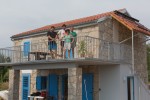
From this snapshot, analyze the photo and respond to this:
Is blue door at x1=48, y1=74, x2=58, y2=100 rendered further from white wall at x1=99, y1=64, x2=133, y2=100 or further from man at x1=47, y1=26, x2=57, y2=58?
white wall at x1=99, y1=64, x2=133, y2=100

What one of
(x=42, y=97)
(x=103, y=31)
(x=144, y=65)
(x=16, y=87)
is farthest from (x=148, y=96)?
(x=16, y=87)

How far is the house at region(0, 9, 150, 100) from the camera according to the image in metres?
14.7

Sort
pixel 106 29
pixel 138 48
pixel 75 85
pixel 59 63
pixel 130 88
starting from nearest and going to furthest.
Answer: pixel 75 85, pixel 59 63, pixel 106 29, pixel 130 88, pixel 138 48

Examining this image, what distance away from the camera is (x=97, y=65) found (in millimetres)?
15602

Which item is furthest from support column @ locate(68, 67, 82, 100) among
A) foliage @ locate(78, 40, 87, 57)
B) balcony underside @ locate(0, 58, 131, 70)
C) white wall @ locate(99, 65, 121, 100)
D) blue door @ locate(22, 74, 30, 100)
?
blue door @ locate(22, 74, 30, 100)

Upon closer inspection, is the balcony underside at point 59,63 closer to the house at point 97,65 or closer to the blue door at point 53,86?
the house at point 97,65

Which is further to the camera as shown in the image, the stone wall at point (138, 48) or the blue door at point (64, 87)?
the stone wall at point (138, 48)

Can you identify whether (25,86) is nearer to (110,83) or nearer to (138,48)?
(110,83)

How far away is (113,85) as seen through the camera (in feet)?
50.0

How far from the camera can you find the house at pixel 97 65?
14.7 meters

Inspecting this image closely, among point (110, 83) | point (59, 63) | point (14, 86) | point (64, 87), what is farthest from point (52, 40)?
point (14, 86)

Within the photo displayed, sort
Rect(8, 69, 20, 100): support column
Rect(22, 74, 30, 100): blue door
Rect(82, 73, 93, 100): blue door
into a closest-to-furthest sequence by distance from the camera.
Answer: Rect(82, 73, 93, 100): blue door
Rect(8, 69, 20, 100): support column
Rect(22, 74, 30, 100): blue door

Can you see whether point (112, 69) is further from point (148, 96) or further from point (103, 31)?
point (148, 96)

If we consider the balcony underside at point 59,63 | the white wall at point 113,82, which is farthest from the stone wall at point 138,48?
the balcony underside at point 59,63
